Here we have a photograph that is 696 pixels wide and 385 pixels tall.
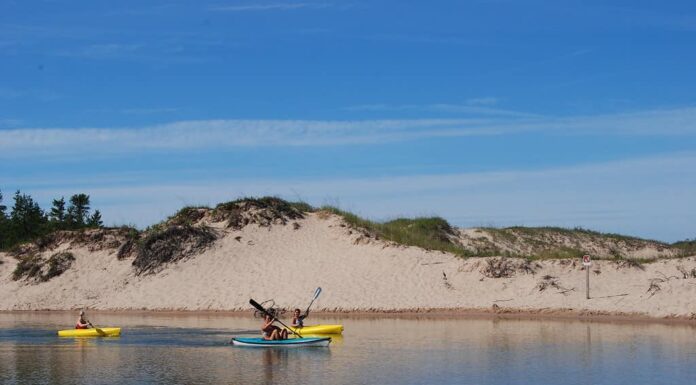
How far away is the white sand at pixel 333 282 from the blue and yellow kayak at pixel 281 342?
10691 millimetres

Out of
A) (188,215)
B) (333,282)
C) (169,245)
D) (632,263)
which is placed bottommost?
(333,282)

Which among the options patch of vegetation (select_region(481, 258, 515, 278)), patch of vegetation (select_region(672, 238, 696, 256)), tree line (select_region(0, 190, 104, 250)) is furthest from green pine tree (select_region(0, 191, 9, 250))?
patch of vegetation (select_region(672, 238, 696, 256))

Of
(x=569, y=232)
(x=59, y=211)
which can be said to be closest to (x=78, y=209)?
(x=59, y=211)

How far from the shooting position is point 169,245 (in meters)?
42.9

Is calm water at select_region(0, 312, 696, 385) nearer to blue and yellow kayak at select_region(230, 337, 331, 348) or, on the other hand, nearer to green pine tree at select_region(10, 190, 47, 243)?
blue and yellow kayak at select_region(230, 337, 331, 348)

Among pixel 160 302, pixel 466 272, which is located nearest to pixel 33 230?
pixel 160 302

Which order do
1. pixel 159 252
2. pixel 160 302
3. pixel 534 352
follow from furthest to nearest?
pixel 159 252 < pixel 160 302 < pixel 534 352

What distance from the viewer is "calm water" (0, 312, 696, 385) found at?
1903 cm

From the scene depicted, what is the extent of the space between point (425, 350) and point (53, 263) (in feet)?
89.9

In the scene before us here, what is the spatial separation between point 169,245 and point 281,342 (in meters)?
19.4

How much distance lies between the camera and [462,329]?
2873 centimetres

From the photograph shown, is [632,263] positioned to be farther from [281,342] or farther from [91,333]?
[91,333]

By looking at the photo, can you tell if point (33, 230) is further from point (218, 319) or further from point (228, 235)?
point (218, 319)

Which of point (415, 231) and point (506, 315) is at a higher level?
point (415, 231)
